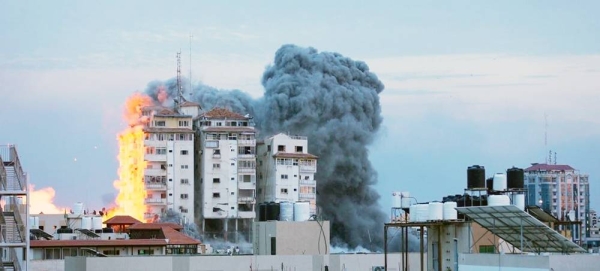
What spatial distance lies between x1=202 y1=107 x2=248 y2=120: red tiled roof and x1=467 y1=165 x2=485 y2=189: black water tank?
83291 millimetres

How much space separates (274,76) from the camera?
155 m

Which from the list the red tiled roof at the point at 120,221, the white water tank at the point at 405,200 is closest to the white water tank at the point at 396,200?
the white water tank at the point at 405,200

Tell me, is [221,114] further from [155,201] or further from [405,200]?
[405,200]

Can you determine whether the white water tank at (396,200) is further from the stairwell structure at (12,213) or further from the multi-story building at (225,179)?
the multi-story building at (225,179)

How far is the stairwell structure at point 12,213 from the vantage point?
142 feet

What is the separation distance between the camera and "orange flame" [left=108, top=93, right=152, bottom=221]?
137 meters

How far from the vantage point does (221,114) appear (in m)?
142

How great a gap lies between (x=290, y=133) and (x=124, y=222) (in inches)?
1707

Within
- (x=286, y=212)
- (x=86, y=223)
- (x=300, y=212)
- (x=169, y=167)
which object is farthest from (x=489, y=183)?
(x=169, y=167)

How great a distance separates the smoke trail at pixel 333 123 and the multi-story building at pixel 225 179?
9.76 m

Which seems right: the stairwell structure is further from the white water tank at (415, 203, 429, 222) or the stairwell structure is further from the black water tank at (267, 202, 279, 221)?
the black water tank at (267, 202, 279, 221)

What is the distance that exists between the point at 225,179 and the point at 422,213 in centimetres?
8288

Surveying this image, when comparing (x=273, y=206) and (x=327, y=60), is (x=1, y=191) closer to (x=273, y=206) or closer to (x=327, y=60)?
(x=273, y=206)

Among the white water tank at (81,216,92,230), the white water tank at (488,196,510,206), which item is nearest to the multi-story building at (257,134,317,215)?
the white water tank at (81,216,92,230)
